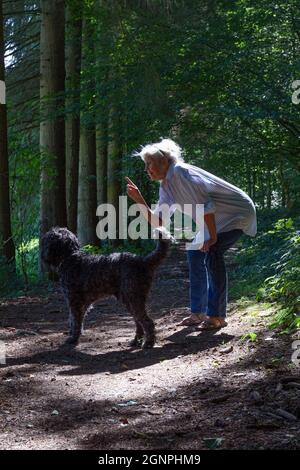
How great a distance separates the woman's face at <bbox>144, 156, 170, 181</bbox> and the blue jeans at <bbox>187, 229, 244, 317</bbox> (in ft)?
2.97

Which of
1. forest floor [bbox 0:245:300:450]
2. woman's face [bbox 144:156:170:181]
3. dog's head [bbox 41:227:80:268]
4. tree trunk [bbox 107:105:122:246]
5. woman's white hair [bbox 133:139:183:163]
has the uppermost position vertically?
tree trunk [bbox 107:105:122:246]

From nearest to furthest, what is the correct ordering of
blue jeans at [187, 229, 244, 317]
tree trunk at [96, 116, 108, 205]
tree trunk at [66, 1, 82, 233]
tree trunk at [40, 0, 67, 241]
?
blue jeans at [187, 229, 244, 317] → tree trunk at [40, 0, 67, 241] → tree trunk at [66, 1, 82, 233] → tree trunk at [96, 116, 108, 205]

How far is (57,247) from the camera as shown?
695 cm

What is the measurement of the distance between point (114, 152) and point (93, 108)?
363 centimetres

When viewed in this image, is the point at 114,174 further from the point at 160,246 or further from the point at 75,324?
the point at 160,246

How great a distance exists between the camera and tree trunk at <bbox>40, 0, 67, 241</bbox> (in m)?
12.7

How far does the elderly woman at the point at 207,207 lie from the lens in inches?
257

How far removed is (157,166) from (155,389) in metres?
2.48

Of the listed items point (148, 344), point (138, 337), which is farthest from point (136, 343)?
point (148, 344)

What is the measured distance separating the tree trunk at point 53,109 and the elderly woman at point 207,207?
19.8 ft

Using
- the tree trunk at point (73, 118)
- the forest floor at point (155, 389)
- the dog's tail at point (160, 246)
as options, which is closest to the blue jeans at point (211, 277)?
the forest floor at point (155, 389)

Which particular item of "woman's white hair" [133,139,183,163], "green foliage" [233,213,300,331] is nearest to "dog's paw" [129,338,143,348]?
"green foliage" [233,213,300,331]

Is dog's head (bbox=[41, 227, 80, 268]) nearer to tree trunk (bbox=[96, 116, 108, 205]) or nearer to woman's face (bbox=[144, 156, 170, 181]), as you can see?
woman's face (bbox=[144, 156, 170, 181])
